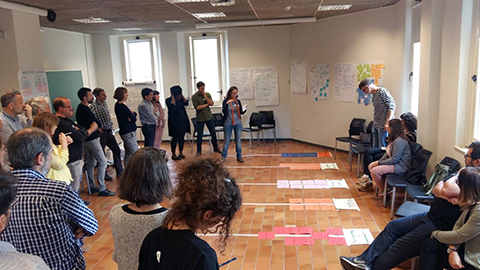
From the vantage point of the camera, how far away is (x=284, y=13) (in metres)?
7.75

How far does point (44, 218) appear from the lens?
79.1 inches

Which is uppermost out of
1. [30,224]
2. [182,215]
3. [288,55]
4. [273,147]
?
[288,55]

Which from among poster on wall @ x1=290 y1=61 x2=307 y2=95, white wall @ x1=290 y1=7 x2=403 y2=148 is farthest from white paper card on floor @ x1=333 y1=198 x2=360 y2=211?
poster on wall @ x1=290 y1=61 x2=307 y2=95

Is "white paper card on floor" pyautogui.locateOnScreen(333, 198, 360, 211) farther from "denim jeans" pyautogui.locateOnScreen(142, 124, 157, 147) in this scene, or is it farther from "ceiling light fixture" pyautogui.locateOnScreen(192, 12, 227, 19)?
"ceiling light fixture" pyautogui.locateOnScreen(192, 12, 227, 19)

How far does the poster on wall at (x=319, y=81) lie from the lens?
341 inches

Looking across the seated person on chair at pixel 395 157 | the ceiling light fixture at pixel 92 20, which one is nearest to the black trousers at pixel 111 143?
A: the ceiling light fixture at pixel 92 20

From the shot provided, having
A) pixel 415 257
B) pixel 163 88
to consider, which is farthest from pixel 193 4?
pixel 415 257

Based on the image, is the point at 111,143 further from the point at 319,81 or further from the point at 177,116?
the point at 319,81

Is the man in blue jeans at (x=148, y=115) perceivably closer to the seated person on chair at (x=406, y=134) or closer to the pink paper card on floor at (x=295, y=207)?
the pink paper card on floor at (x=295, y=207)

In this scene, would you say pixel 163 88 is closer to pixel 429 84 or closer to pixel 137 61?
pixel 137 61

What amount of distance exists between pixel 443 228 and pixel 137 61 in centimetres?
909

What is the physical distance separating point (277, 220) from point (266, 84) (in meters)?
5.66

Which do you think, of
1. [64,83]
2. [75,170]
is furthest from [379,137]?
[64,83]

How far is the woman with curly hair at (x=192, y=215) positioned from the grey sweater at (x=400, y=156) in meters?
4.01
